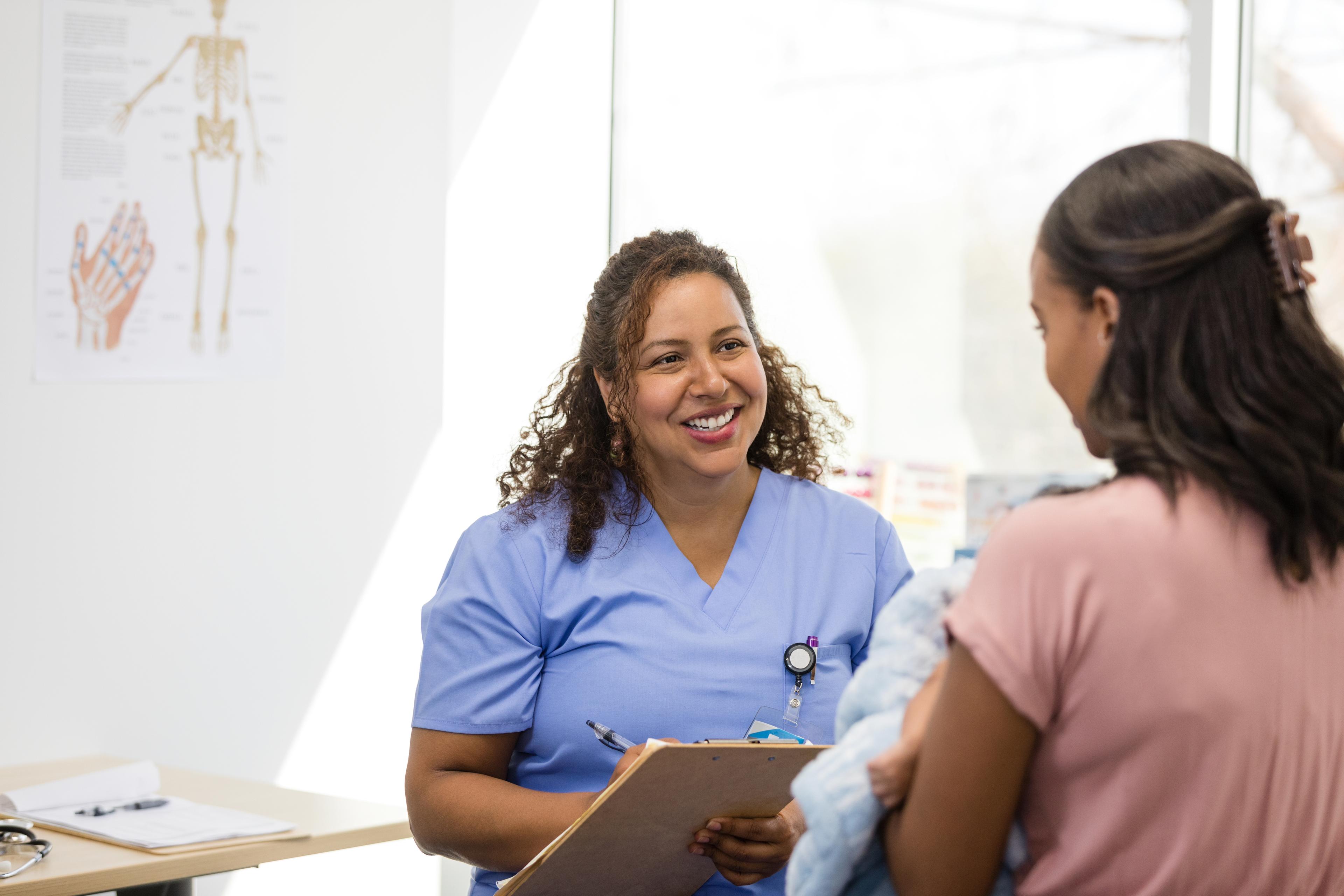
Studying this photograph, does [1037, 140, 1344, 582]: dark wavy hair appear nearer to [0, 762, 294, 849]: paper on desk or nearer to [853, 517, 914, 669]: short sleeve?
[853, 517, 914, 669]: short sleeve

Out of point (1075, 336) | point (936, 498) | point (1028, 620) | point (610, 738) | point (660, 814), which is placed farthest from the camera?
point (936, 498)

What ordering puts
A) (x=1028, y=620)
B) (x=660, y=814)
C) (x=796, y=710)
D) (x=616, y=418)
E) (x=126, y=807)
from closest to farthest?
1. (x=1028, y=620)
2. (x=660, y=814)
3. (x=796, y=710)
4. (x=616, y=418)
5. (x=126, y=807)

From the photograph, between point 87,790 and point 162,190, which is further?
point 162,190

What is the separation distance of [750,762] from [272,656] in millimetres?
1803

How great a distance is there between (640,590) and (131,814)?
1.06 meters

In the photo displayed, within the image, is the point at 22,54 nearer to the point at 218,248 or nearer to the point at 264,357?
the point at 218,248

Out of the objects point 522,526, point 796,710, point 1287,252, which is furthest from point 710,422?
point 1287,252

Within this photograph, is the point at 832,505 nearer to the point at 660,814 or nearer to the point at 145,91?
the point at 660,814

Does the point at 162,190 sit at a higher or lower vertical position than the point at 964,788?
higher

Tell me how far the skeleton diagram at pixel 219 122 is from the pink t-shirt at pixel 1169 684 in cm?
230

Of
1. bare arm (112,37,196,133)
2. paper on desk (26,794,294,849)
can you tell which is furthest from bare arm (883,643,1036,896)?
bare arm (112,37,196,133)

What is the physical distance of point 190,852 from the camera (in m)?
1.88

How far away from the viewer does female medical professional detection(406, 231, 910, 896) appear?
1654 mm

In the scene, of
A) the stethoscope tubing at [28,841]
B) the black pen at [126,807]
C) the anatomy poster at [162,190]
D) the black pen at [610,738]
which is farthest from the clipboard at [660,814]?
the anatomy poster at [162,190]
